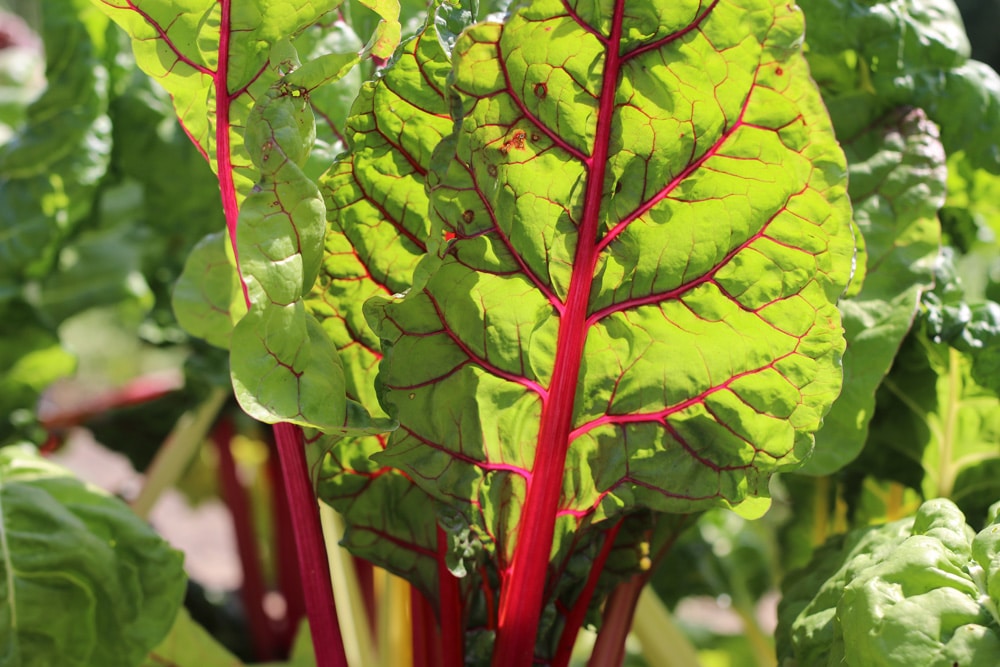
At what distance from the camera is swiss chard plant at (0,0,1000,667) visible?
24.5 inches

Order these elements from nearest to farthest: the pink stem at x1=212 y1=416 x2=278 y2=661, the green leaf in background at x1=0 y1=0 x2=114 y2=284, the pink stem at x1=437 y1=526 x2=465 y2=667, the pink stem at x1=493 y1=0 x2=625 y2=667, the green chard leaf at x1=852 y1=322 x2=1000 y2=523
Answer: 1. the pink stem at x1=493 y1=0 x2=625 y2=667
2. the pink stem at x1=437 y1=526 x2=465 y2=667
3. the green chard leaf at x1=852 y1=322 x2=1000 y2=523
4. the green leaf in background at x1=0 y1=0 x2=114 y2=284
5. the pink stem at x1=212 y1=416 x2=278 y2=661

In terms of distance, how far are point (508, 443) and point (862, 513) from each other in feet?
1.92

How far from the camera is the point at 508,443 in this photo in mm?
750

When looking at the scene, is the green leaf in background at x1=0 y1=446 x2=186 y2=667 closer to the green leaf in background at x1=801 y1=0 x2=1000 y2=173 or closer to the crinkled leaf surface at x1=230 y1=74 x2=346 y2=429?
the crinkled leaf surface at x1=230 y1=74 x2=346 y2=429

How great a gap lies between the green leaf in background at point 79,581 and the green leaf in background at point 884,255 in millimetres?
625

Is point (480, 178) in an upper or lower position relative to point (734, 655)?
upper

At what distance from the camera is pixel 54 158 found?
4.15 ft

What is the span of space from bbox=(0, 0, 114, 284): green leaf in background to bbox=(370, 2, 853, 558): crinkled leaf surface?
770mm

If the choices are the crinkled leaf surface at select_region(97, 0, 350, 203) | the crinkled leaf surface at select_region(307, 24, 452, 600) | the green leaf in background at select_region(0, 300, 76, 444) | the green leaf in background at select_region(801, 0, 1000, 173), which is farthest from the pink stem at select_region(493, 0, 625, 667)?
the green leaf in background at select_region(0, 300, 76, 444)

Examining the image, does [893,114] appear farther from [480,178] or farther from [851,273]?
[480,178]

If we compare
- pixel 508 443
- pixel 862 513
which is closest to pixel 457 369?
pixel 508 443

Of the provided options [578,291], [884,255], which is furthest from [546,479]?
[884,255]

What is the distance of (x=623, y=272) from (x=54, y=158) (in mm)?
913

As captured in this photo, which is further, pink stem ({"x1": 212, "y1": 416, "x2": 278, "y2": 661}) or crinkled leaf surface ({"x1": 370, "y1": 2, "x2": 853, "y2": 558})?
pink stem ({"x1": 212, "y1": 416, "x2": 278, "y2": 661})
